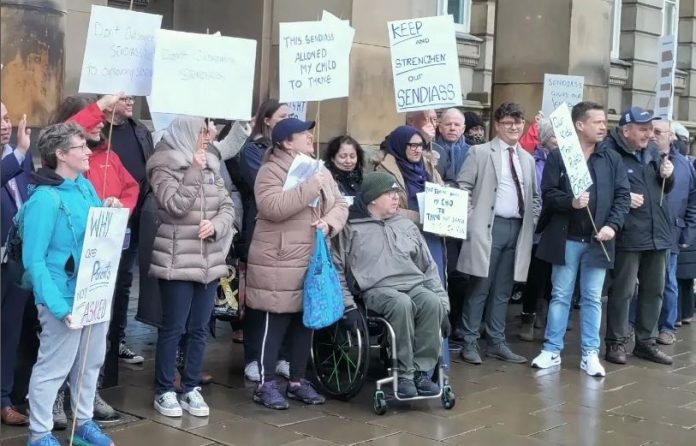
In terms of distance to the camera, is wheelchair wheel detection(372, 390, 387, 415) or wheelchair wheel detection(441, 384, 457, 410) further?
wheelchair wheel detection(441, 384, 457, 410)

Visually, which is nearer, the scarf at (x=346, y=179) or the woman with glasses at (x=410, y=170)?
the scarf at (x=346, y=179)

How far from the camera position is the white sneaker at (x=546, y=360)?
8064mm

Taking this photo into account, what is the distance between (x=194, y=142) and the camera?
20.7 ft

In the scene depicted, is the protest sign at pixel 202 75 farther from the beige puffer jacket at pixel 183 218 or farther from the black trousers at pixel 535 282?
the black trousers at pixel 535 282

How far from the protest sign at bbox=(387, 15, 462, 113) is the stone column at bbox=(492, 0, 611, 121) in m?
4.87

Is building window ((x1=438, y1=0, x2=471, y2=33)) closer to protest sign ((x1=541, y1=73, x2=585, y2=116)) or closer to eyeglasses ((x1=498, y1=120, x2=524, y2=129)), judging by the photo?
protest sign ((x1=541, y1=73, x2=585, y2=116))

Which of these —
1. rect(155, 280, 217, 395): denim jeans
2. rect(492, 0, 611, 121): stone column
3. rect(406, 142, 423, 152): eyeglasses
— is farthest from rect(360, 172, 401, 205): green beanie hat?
rect(492, 0, 611, 121): stone column

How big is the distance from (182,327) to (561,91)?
566cm

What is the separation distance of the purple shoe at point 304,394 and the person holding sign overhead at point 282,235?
27mm

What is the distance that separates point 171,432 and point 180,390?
725 mm

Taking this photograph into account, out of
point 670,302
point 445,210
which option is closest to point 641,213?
point 670,302

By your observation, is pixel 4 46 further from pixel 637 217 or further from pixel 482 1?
pixel 482 1

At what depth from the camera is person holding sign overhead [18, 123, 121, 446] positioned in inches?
201

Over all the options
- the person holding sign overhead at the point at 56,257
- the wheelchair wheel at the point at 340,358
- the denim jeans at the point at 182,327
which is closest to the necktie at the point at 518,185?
the wheelchair wheel at the point at 340,358
